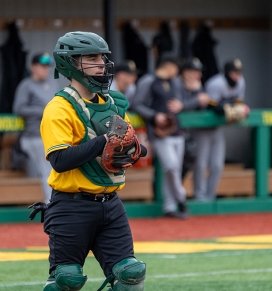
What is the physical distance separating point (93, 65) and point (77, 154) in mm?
544

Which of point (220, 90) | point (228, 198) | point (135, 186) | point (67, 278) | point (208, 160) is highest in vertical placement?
point (67, 278)

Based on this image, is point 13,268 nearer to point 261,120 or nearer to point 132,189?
point 132,189

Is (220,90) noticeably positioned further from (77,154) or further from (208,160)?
(77,154)

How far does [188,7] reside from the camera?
15656 millimetres

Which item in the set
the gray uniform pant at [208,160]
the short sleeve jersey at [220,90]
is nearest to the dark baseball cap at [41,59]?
the gray uniform pant at [208,160]

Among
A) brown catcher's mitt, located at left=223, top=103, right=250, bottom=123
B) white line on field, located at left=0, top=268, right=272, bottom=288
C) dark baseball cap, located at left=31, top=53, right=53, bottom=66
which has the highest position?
dark baseball cap, located at left=31, top=53, right=53, bottom=66

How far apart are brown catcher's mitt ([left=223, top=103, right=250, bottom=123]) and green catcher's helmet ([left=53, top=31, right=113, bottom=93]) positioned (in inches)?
265

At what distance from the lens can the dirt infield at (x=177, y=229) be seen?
1077 cm

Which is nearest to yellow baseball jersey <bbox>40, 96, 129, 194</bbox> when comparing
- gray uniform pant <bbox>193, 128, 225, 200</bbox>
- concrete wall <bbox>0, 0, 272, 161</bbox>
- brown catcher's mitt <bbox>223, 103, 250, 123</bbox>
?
brown catcher's mitt <bbox>223, 103, 250, 123</bbox>

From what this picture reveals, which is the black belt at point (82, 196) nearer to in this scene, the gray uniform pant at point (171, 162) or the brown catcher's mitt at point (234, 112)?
the gray uniform pant at point (171, 162)

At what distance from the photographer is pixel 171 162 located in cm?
1192

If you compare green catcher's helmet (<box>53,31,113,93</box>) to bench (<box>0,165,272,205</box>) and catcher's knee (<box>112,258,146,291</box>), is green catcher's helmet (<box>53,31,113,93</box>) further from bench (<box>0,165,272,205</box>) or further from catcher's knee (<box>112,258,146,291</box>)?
bench (<box>0,165,272,205</box>)

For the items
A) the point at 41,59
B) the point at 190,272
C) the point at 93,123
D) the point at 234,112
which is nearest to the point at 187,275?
the point at 190,272

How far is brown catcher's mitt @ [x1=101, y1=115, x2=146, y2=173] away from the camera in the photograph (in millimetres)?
5531
